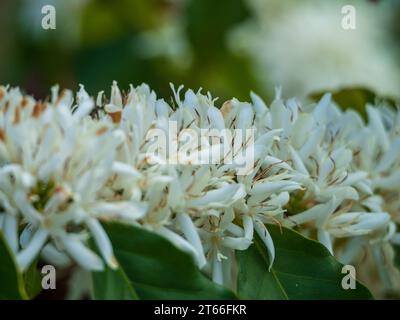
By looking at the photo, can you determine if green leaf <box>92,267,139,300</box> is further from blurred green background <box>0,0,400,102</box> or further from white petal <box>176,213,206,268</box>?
blurred green background <box>0,0,400,102</box>

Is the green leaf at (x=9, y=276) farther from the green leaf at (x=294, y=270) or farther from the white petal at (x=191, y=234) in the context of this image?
the green leaf at (x=294, y=270)

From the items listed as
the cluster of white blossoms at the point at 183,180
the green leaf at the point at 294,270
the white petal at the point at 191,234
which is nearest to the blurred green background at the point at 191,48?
the cluster of white blossoms at the point at 183,180

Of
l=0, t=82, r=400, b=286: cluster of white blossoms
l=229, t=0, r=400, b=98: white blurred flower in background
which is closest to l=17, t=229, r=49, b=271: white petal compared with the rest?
l=0, t=82, r=400, b=286: cluster of white blossoms

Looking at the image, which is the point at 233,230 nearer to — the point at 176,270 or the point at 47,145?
the point at 176,270

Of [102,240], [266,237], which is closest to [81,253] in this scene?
[102,240]

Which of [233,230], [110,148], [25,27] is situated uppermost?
[25,27]

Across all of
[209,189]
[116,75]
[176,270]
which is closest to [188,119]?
[209,189]

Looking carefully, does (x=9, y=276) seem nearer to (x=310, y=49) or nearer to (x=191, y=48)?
(x=191, y=48)
